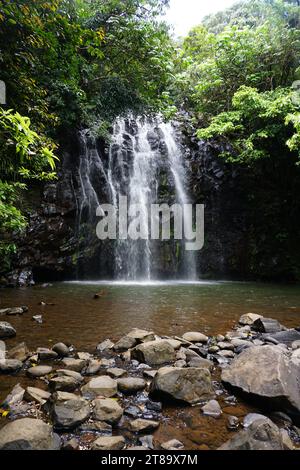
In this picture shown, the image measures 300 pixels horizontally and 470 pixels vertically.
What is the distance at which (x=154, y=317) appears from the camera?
512 cm

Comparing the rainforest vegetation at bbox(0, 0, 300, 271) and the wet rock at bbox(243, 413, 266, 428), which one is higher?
the rainforest vegetation at bbox(0, 0, 300, 271)

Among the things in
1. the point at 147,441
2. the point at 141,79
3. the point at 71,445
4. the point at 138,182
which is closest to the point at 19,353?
the point at 71,445

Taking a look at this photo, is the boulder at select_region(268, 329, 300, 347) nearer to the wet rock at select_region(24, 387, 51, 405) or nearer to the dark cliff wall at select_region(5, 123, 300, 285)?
the wet rock at select_region(24, 387, 51, 405)

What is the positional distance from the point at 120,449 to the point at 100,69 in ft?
37.9

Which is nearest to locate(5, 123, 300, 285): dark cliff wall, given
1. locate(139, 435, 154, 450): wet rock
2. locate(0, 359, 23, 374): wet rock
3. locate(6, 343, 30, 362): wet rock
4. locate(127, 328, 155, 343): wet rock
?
locate(127, 328, 155, 343): wet rock

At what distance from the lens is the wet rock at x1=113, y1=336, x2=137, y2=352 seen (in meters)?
3.54

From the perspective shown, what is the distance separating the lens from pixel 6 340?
3.78m

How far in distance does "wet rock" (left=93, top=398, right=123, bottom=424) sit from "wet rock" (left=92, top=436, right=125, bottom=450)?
194 mm

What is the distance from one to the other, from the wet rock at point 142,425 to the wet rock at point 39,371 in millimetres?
1132

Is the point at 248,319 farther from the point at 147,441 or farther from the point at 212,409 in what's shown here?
the point at 147,441

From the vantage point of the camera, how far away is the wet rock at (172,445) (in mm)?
1900

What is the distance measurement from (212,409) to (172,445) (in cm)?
54

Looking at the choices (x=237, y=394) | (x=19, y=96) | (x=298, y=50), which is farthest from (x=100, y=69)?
(x=237, y=394)

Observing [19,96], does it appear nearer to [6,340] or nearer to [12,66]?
[12,66]
